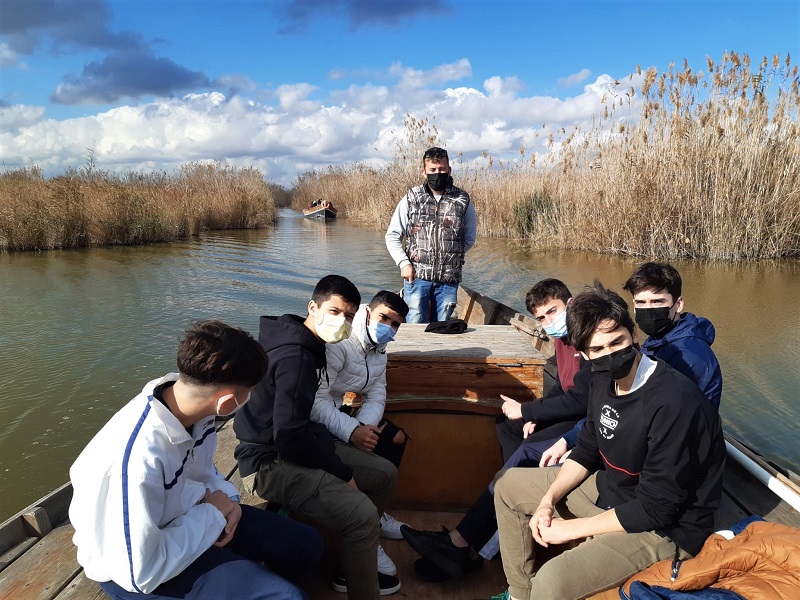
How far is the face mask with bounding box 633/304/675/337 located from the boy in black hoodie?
3.87 feet

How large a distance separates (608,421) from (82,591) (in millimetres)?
1732

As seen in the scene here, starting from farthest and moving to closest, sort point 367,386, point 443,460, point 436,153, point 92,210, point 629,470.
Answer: point 92,210
point 436,153
point 443,460
point 367,386
point 629,470

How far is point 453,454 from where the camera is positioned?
309 centimetres

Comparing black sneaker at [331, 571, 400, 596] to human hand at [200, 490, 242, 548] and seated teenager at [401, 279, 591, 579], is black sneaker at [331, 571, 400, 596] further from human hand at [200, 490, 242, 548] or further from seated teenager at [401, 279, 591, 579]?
human hand at [200, 490, 242, 548]

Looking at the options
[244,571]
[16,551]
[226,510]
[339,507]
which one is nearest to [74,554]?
[16,551]

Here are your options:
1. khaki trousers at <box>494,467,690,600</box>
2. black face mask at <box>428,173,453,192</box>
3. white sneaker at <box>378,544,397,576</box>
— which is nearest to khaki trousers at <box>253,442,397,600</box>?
white sneaker at <box>378,544,397,576</box>

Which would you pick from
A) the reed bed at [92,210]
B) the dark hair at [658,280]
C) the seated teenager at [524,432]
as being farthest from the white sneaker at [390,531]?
the reed bed at [92,210]

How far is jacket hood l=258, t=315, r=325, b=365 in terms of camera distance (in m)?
2.16

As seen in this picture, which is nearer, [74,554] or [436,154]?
[74,554]

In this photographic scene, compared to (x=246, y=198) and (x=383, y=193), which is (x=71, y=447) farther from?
(x=246, y=198)

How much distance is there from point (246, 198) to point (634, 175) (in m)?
16.8

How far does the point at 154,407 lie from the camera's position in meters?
1.52

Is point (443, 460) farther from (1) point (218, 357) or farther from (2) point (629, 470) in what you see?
(1) point (218, 357)

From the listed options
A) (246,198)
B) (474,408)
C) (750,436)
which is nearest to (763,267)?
(750,436)
